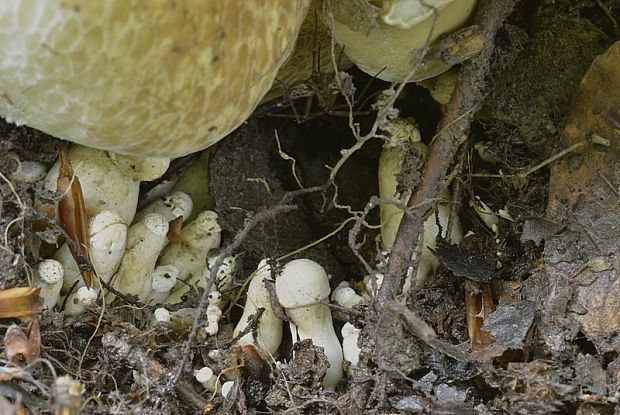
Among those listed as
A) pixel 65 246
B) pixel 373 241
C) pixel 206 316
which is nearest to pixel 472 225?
pixel 373 241

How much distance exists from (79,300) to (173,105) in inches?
24.0

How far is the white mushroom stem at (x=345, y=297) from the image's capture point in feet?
6.11

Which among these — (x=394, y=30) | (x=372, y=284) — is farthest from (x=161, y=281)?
(x=394, y=30)

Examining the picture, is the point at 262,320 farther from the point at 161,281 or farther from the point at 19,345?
the point at 19,345

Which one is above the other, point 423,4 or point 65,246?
point 423,4

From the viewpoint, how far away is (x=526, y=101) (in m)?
1.85

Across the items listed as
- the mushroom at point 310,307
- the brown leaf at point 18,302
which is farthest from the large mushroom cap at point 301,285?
the brown leaf at point 18,302

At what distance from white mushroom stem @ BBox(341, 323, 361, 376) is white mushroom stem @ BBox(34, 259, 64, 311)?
68 cm

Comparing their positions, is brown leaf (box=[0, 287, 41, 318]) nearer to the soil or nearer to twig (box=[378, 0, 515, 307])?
the soil

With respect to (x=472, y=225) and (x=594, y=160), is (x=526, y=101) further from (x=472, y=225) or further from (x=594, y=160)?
(x=472, y=225)

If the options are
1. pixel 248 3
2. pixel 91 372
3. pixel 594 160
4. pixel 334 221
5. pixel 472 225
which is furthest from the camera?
pixel 334 221

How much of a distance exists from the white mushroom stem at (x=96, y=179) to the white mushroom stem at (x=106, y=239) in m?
0.05

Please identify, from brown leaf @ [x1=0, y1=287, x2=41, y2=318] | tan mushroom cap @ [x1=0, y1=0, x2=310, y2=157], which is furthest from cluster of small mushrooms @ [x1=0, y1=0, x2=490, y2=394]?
brown leaf @ [x1=0, y1=287, x2=41, y2=318]

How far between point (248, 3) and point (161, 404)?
0.83m
